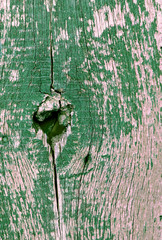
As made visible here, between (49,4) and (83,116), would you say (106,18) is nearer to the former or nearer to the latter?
(49,4)

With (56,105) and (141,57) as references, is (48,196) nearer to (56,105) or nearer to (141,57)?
(56,105)

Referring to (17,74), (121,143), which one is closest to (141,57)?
(121,143)

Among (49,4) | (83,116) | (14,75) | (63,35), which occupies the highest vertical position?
(49,4)

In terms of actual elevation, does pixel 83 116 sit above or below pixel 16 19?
below

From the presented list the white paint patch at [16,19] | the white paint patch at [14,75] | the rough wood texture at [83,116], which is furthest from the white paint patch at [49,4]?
the white paint patch at [14,75]

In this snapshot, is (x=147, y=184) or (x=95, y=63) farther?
(x=147, y=184)

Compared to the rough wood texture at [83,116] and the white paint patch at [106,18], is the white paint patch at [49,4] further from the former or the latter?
the white paint patch at [106,18]

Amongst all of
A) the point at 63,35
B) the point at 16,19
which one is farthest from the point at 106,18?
the point at 16,19

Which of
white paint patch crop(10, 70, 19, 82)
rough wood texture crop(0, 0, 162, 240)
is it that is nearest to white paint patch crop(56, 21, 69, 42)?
rough wood texture crop(0, 0, 162, 240)

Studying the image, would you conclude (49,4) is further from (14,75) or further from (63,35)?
(14,75)
